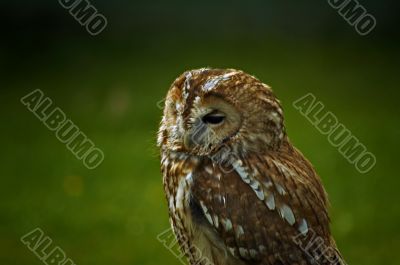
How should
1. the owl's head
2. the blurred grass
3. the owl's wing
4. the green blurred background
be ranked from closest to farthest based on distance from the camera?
the owl's head
the owl's wing
the blurred grass
the green blurred background

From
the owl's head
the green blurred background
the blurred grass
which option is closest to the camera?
the owl's head

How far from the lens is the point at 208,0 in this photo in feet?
44.0

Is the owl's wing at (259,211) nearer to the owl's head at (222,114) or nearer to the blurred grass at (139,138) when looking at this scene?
the owl's head at (222,114)

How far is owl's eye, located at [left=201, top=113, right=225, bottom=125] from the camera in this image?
4531mm

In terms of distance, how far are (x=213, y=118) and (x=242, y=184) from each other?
0.42 m

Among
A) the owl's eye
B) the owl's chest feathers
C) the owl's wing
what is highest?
the owl's eye

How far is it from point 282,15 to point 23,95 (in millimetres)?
4630

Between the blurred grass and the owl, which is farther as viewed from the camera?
the blurred grass

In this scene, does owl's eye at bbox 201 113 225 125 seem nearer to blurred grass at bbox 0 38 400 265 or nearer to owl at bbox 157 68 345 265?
owl at bbox 157 68 345 265

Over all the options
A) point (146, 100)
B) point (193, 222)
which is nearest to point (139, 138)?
point (146, 100)

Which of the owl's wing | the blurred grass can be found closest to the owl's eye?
the owl's wing

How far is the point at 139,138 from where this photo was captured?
10758 mm

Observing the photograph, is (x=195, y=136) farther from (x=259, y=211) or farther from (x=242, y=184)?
(x=259, y=211)

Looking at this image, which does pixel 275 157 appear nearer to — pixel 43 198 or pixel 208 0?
pixel 43 198
